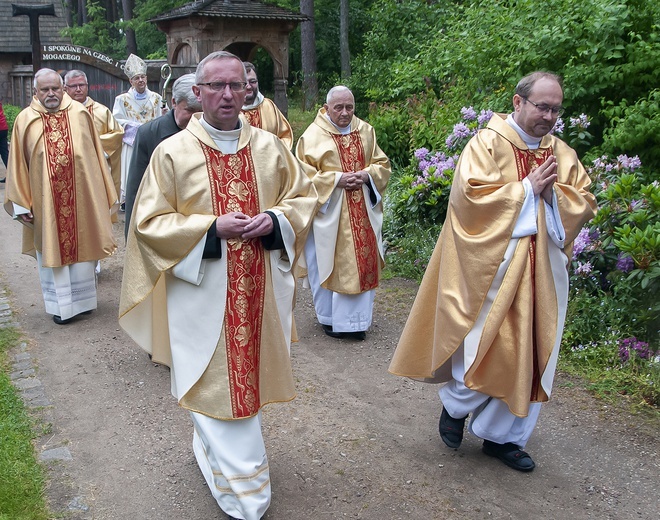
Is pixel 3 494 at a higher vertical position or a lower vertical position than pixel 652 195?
lower

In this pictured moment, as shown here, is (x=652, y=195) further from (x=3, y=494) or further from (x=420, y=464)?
(x=3, y=494)

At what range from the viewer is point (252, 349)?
387 cm

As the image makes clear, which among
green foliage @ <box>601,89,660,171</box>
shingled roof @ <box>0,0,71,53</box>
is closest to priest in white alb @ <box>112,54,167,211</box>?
green foliage @ <box>601,89,660,171</box>

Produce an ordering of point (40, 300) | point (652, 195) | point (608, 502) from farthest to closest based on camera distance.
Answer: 1. point (40, 300)
2. point (652, 195)
3. point (608, 502)

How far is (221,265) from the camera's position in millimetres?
3770

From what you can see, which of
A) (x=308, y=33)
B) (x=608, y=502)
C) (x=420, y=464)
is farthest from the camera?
(x=308, y=33)

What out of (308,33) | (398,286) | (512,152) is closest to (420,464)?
(512,152)

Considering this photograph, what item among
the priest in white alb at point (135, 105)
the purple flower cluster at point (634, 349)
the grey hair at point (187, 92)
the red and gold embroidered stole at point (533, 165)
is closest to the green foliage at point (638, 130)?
the purple flower cluster at point (634, 349)

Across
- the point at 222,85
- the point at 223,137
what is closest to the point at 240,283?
the point at 223,137

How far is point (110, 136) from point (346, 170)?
128 inches

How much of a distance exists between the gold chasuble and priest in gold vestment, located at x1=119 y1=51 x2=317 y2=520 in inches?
35.3

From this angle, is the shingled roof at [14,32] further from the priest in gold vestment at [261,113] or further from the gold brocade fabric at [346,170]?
the gold brocade fabric at [346,170]

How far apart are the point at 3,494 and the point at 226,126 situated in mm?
2122

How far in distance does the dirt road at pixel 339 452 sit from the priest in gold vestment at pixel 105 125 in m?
2.93
